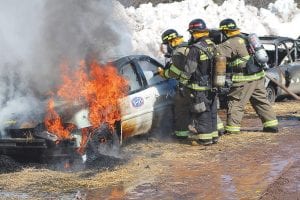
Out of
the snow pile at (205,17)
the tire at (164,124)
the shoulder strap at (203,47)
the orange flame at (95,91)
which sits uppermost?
the snow pile at (205,17)

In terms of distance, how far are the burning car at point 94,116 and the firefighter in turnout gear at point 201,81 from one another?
2.39 feet

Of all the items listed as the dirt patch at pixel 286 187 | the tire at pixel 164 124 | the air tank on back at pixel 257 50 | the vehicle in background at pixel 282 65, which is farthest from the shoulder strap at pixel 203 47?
the vehicle in background at pixel 282 65

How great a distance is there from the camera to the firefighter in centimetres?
970

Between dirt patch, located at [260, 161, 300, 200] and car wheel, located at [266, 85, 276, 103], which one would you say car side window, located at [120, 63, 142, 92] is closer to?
dirt patch, located at [260, 161, 300, 200]

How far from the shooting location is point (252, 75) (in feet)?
32.4

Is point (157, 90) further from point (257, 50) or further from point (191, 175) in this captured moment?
point (191, 175)

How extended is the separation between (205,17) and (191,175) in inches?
700

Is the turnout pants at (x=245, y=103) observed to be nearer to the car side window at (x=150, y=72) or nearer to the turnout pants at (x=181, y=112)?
the turnout pants at (x=181, y=112)

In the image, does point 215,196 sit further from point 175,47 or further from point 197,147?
point 175,47

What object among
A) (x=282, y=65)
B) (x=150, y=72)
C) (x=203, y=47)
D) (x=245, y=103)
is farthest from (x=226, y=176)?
(x=282, y=65)

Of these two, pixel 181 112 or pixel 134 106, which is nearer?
pixel 134 106

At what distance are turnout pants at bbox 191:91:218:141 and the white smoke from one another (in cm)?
172

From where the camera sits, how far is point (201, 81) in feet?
29.3

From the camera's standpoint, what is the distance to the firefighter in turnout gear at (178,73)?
29.8 feet
